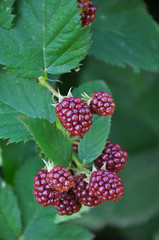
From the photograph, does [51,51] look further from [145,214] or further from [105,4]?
[145,214]

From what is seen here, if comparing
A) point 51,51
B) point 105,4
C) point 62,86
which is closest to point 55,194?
point 51,51

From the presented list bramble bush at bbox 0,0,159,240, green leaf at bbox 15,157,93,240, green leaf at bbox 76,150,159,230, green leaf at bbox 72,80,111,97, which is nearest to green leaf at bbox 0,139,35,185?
bramble bush at bbox 0,0,159,240

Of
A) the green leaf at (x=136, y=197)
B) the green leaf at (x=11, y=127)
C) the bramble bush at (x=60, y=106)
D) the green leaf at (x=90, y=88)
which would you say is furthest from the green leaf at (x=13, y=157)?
the green leaf at (x=136, y=197)

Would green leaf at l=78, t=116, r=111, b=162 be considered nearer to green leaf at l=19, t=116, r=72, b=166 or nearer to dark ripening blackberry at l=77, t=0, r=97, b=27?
green leaf at l=19, t=116, r=72, b=166

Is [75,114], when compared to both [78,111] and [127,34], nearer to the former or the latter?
[78,111]

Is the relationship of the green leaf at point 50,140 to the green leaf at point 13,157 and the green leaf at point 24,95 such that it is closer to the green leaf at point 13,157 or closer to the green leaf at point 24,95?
the green leaf at point 24,95

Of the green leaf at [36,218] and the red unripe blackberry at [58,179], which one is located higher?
the red unripe blackberry at [58,179]
